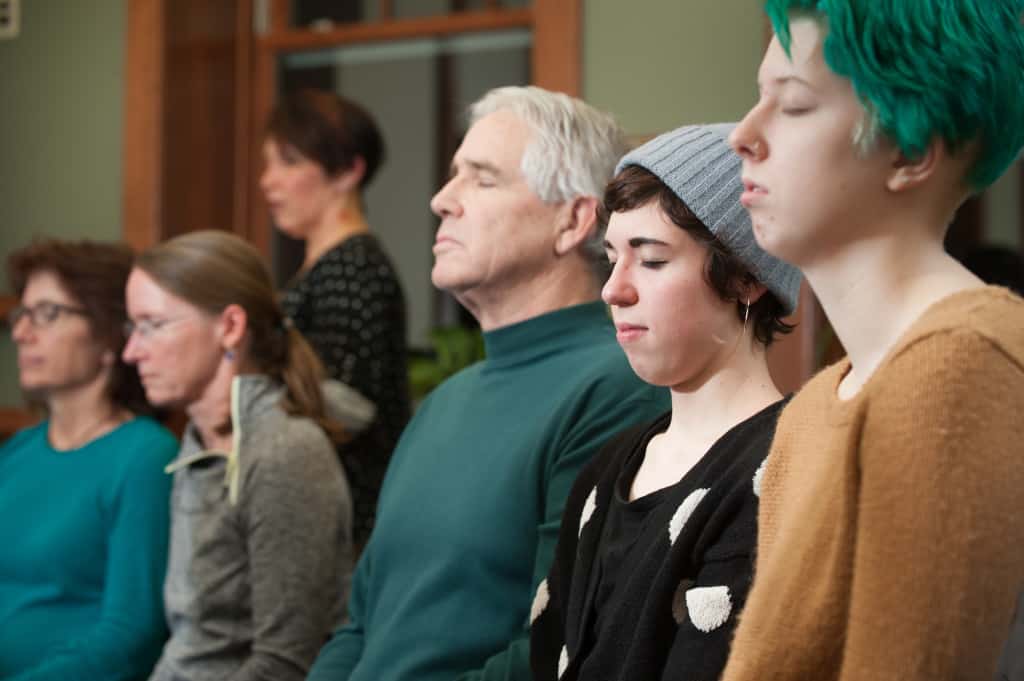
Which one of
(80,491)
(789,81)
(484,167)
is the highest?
(789,81)

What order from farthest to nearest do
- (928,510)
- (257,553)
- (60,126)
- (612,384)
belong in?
1. (60,126)
2. (257,553)
3. (612,384)
4. (928,510)

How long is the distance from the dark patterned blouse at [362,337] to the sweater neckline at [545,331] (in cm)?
96

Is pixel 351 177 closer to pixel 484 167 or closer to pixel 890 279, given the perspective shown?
pixel 484 167

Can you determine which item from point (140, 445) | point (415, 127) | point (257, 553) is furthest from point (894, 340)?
point (415, 127)

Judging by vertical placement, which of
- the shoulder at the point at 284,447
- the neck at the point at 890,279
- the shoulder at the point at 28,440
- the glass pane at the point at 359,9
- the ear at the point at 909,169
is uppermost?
the glass pane at the point at 359,9

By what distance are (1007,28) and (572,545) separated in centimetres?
75

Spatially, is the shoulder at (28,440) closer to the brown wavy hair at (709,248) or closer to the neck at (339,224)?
the neck at (339,224)

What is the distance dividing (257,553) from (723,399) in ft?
3.47

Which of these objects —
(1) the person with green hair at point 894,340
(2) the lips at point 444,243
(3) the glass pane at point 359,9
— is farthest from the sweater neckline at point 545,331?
(3) the glass pane at point 359,9

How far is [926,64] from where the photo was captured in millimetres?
815

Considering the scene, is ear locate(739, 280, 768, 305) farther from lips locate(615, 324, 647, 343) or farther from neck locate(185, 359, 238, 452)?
neck locate(185, 359, 238, 452)

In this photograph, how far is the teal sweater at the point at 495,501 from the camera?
63.3 inches

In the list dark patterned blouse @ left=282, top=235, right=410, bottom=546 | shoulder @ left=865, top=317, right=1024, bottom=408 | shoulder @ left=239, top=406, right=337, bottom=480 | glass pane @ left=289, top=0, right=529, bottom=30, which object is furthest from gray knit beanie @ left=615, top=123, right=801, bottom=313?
glass pane @ left=289, top=0, right=529, bottom=30

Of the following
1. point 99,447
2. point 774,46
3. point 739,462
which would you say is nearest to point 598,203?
point 739,462
